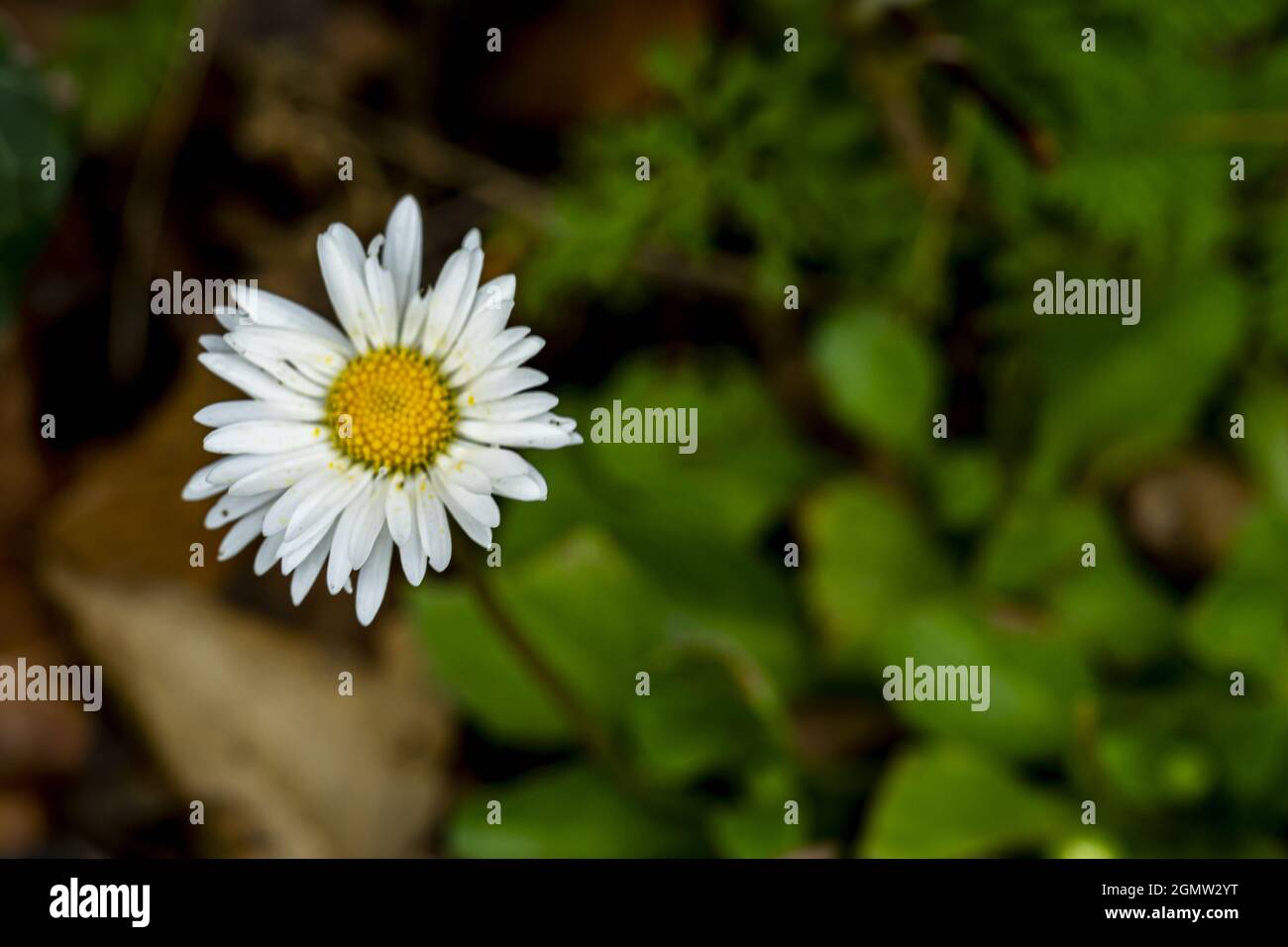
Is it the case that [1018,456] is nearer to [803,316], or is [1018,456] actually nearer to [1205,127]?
[803,316]

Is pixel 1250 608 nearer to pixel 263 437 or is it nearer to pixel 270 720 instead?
pixel 263 437

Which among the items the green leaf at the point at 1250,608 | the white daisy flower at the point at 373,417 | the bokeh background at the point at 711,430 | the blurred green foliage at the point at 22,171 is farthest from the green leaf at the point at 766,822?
the blurred green foliage at the point at 22,171

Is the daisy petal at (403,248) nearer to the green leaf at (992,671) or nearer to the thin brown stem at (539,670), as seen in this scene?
the thin brown stem at (539,670)

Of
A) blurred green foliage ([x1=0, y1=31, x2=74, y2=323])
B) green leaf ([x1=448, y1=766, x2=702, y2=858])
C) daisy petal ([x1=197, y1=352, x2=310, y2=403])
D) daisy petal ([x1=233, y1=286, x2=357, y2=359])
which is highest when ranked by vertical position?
blurred green foliage ([x1=0, y1=31, x2=74, y2=323])

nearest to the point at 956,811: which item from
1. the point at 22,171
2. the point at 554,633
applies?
the point at 554,633

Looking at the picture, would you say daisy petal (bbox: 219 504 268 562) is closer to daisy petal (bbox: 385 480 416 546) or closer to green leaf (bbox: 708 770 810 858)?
daisy petal (bbox: 385 480 416 546)

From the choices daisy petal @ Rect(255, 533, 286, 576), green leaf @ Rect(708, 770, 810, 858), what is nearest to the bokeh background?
green leaf @ Rect(708, 770, 810, 858)

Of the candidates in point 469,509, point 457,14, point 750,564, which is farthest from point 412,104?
point 469,509
